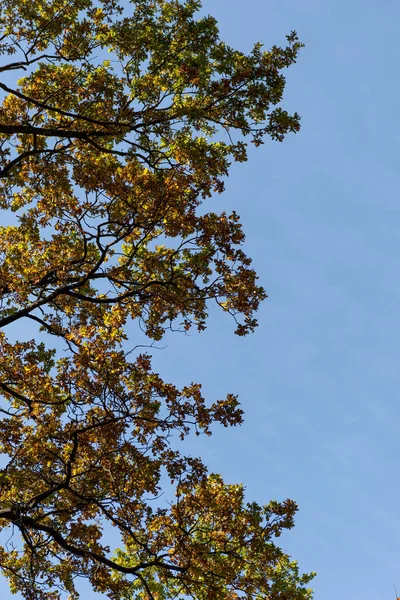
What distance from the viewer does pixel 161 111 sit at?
46.7 feet

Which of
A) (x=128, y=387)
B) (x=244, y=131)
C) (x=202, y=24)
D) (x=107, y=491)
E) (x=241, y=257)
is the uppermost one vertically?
(x=202, y=24)

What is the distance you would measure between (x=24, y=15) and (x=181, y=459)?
10110mm

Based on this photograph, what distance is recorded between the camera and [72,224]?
1457cm

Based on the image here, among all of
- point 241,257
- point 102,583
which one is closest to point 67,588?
point 102,583

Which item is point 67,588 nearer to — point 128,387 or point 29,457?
point 29,457

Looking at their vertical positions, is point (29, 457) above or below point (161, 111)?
below

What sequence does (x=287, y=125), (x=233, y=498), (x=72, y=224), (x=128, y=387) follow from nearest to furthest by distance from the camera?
(x=128, y=387) < (x=233, y=498) < (x=287, y=125) < (x=72, y=224)

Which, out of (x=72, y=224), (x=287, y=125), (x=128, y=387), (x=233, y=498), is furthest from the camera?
(x=72, y=224)

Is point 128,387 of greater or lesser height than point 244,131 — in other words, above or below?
below

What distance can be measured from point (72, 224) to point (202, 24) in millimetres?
5209

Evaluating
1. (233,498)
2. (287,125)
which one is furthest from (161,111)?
(233,498)

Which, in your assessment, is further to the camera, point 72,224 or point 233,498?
point 72,224

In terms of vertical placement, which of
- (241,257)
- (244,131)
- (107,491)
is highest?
(244,131)

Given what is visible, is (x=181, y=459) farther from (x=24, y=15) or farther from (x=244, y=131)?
(x=24, y=15)
